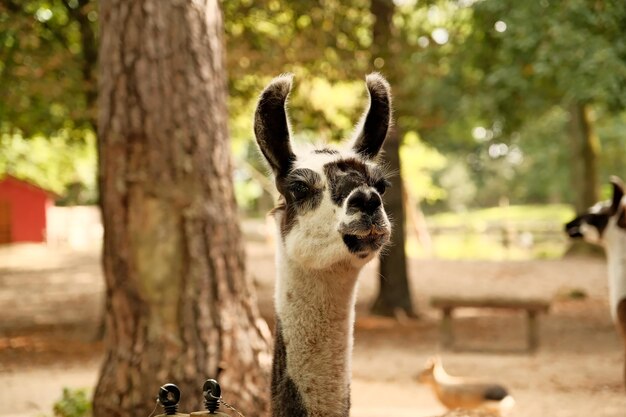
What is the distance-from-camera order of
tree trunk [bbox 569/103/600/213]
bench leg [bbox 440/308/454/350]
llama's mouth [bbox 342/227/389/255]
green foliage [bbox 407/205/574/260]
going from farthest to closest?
1. green foliage [bbox 407/205/574/260]
2. tree trunk [bbox 569/103/600/213]
3. bench leg [bbox 440/308/454/350]
4. llama's mouth [bbox 342/227/389/255]

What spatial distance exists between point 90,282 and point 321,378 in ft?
68.9

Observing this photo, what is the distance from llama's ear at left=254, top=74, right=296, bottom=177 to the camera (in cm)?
321

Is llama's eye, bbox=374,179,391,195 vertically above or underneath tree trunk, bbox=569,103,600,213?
underneath

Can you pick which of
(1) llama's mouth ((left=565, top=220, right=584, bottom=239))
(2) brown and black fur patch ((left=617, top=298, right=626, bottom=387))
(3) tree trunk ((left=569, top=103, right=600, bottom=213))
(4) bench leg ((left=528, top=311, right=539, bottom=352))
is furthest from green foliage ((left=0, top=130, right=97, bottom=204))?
(2) brown and black fur patch ((left=617, top=298, right=626, bottom=387))

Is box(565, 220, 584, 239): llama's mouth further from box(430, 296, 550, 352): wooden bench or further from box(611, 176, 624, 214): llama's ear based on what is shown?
box(430, 296, 550, 352): wooden bench

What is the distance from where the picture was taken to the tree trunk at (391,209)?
14.3 m

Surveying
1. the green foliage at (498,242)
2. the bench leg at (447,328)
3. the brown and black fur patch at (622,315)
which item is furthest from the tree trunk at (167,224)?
the green foliage at (498,242)

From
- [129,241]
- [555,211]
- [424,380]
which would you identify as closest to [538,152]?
[555,211]

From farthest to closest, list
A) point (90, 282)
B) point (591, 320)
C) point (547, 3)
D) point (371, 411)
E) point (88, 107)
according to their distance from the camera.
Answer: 1. point (90, 282)
2. point (591, 320)
3. point (88, 107)
4. point (547, 3)
5. point (371, 411)

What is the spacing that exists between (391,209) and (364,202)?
1195cm

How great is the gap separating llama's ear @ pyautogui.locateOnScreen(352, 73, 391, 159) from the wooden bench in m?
8.91

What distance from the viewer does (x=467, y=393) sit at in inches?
299

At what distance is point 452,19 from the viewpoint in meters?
16.8

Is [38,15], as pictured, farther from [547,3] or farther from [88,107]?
[547,3]
